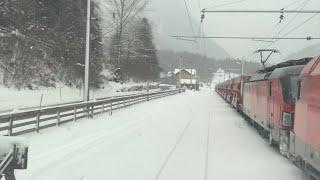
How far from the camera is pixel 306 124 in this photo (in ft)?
36.8

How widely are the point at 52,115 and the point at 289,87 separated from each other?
38.3ft

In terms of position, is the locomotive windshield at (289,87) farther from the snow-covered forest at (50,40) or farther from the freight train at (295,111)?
the snow-covered forest at (50,40)

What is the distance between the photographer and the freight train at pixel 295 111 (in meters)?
10.6

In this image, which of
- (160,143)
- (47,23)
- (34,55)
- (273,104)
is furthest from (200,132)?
(47,23)

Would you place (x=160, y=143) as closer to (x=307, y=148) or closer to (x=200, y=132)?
(x=200, y=132)

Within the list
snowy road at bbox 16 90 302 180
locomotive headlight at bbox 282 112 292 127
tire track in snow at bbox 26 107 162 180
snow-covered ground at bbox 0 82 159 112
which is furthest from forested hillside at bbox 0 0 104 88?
locomotive headlight at bbox 282 112 292 127

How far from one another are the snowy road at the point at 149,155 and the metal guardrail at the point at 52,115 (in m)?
0.48

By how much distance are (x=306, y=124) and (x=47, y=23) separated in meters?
45.8

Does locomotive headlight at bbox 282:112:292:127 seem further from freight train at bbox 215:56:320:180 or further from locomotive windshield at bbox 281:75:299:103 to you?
locomotive windshield at bbox 281:75:299:103

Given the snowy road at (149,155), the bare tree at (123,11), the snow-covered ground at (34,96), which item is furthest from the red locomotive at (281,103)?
the bare tree at (123,11)

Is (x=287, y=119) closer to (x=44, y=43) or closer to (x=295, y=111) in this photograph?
(x=295, y=111)

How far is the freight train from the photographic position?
417 inches

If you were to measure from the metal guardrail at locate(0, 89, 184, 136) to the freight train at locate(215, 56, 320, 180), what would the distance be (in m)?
7.68

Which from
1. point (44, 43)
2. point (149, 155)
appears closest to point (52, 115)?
point (149, 155)
